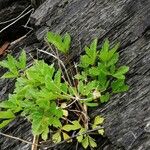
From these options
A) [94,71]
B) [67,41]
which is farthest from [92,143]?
[67,41]

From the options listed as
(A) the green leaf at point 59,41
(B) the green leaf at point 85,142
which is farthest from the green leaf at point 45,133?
(A) the green leaf at point 59,41

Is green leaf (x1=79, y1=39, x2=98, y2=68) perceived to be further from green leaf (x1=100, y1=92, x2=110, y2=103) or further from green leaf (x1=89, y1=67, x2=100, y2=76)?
green leaf (x1=100, y1=92, x2=110, y2=103)

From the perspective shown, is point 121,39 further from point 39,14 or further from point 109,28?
point 39,14

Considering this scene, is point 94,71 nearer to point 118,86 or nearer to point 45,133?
point 118,86

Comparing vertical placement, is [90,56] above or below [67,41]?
below

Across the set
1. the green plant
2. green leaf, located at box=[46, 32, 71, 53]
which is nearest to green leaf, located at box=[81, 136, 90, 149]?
the green plant

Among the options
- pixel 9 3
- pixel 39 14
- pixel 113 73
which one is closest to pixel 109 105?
pixel 113 73
